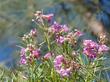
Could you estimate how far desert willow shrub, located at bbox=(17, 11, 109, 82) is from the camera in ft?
→ 3.77

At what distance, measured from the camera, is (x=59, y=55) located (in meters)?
1.12

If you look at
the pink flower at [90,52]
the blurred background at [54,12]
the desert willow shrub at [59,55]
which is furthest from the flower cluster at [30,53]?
the blurred background at [54,12]

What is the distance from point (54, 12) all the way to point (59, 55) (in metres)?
2.03

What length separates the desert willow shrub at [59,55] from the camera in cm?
115

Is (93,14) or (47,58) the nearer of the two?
(47,58)

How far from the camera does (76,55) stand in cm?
118

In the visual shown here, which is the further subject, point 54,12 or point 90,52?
point 54,12

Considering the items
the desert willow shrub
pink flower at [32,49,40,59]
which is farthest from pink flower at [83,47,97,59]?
pink flower at [32,49,40,59]

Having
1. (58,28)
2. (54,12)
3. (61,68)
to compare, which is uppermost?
(54,12)

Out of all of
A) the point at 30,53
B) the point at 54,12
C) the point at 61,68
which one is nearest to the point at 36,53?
the point at 30,53

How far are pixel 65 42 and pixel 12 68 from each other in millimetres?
272

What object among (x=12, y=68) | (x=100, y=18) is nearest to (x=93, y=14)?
(x=100, y=18)

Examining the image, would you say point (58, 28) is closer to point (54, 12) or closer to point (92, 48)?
point (92, 48)

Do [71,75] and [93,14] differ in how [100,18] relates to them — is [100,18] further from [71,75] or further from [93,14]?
[71,75]
